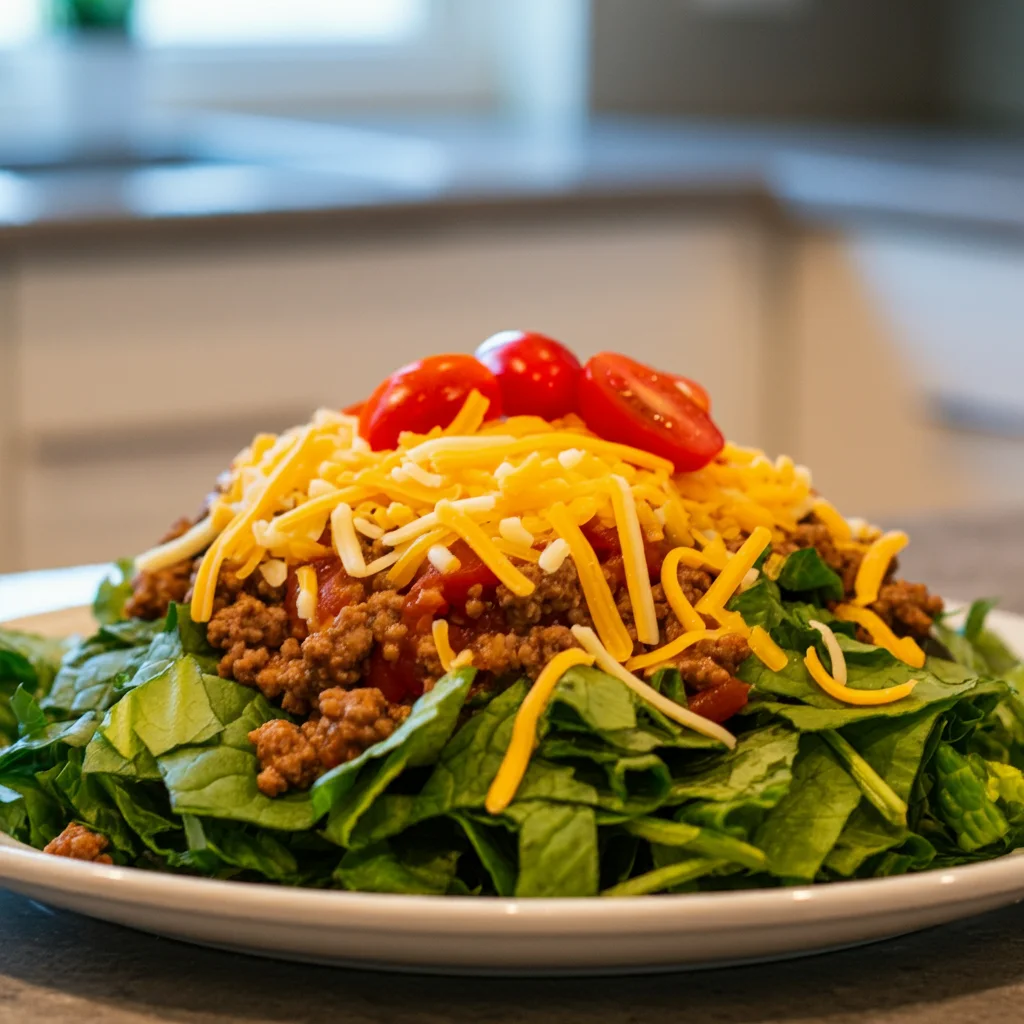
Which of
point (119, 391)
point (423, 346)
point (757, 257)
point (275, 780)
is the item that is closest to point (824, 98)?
point (757, 257)

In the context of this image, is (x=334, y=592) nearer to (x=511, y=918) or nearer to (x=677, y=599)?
(x=677, y=599)

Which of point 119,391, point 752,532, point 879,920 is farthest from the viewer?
point 119,391

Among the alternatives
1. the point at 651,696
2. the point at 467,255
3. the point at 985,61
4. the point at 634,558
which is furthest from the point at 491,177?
the point at 651,696

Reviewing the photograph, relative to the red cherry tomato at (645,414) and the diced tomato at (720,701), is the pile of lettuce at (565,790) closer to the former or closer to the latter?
the diced tomato at (720,701)

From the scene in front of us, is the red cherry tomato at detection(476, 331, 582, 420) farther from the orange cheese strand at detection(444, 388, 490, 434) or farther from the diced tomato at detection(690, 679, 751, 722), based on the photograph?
the diced tomato at detection(690, 679, 751, 722)

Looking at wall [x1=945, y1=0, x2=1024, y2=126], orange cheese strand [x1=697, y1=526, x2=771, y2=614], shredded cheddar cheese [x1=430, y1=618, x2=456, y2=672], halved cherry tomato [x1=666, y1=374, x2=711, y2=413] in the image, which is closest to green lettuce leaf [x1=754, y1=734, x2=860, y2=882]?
orange cheese strand [x1=697, y1=526, x2=771, y2=614]

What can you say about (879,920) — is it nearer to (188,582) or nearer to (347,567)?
(347,567)
